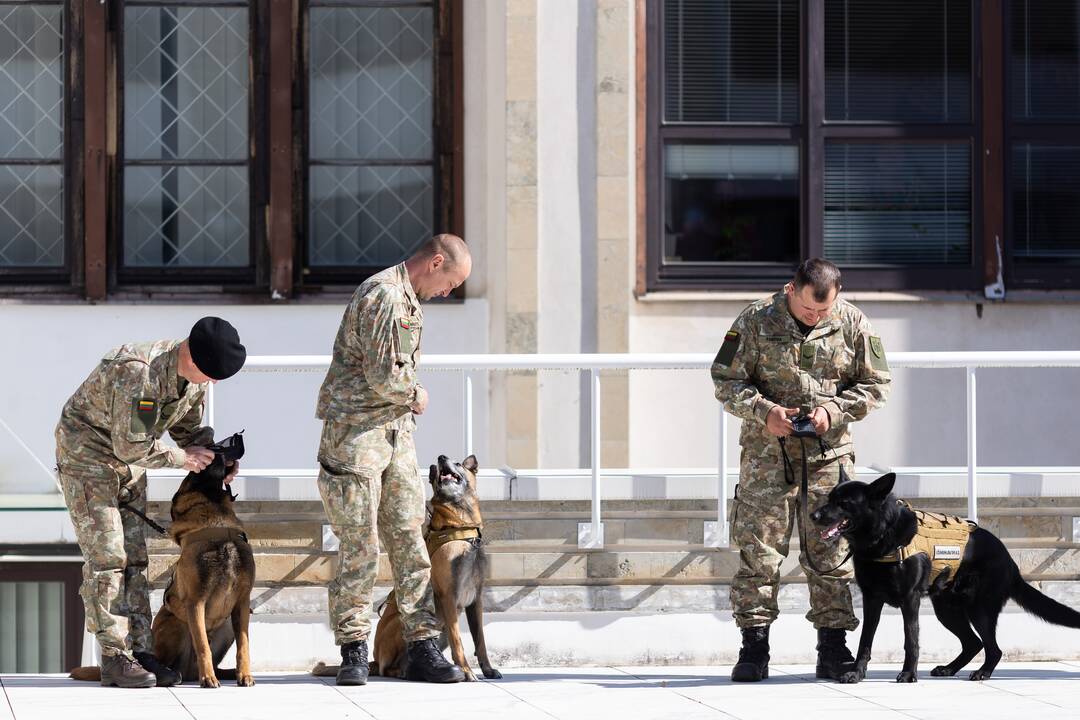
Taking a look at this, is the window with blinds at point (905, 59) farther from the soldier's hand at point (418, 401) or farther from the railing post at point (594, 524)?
the soldier's hand at point (418, 401)

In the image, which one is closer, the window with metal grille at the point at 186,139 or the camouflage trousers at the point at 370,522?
the camouflage trousers at the point at 370,522

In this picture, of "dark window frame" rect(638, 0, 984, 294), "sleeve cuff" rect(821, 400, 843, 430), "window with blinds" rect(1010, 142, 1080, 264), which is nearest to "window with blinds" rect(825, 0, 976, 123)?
"dark window frame" rect(638, 0, 984, 294)

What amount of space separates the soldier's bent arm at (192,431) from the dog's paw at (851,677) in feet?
9.41

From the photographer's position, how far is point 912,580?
6.74m

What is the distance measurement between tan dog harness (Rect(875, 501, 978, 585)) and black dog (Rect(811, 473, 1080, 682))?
0.04 ft

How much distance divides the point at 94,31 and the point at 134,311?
5.85 ft

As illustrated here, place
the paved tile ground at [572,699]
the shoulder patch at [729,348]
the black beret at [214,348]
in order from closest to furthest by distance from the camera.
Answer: the paved tile ground at [572,699], the black beret at [214,348], the shoulder patch at [729,348]

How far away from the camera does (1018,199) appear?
10352 millimetres

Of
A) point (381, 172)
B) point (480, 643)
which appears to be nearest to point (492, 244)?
point (381, 172)

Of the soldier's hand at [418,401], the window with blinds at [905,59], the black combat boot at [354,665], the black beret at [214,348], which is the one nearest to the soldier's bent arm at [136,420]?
the black beret at [214,348]

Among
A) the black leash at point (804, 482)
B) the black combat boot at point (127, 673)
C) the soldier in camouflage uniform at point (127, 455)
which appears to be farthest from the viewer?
the black leash at point (804, 482)

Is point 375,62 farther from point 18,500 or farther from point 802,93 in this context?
point 18,500

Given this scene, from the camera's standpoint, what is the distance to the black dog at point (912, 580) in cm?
665

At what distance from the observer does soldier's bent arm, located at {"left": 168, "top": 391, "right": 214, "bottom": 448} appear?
677 cm
